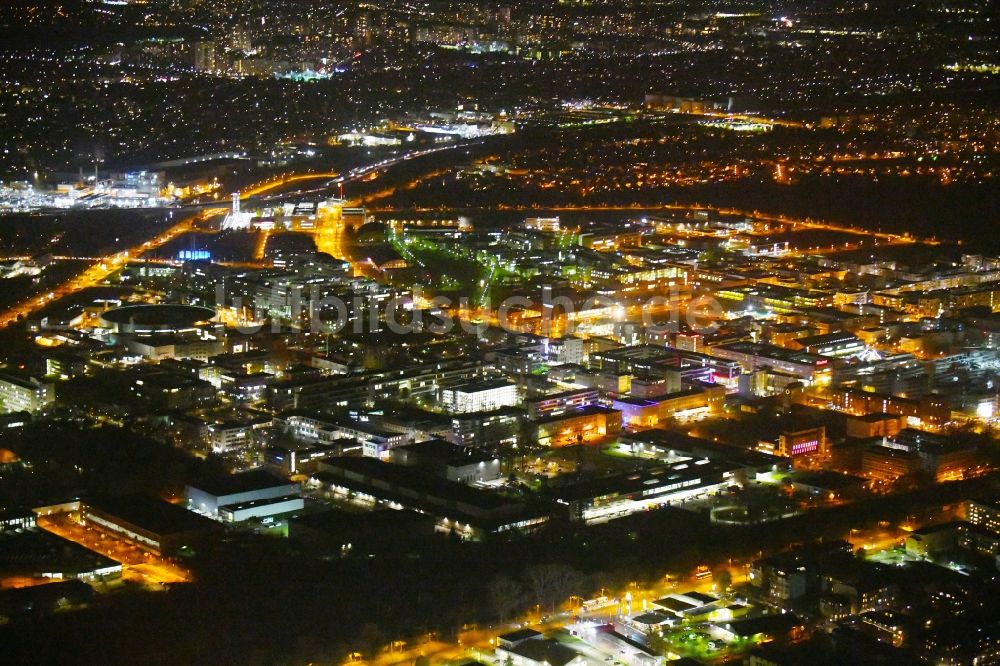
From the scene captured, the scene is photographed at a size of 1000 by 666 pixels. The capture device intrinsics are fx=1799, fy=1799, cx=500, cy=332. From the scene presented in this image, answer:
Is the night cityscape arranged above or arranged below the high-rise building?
below

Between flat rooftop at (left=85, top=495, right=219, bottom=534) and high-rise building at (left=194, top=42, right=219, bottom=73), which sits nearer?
flat rooftop at (left=85, top=495, right=219, bottom=534)

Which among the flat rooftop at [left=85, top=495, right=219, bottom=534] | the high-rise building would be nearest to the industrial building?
the flat rooftop at [left=85, top=495, right=219, bottom=534]

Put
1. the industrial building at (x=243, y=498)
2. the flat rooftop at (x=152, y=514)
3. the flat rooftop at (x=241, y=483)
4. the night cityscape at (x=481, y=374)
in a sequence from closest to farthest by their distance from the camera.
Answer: the night cityscape at (x=481, y=374)
the flat rooftop at (x=152, y=514)
the industrial building at (x=243, y=498)
the flat rooftop at (x=241, y=483)

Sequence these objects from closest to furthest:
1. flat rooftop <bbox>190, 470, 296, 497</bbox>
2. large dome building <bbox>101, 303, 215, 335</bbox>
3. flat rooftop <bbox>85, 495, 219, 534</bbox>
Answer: flat rooftop <bbox>85, 495, 219, 534</bbox> → flat rooftop <bbox>190, 470, 296, 497</bbox> → large dome building <bbox>101, 303, 215, 335</bbox>

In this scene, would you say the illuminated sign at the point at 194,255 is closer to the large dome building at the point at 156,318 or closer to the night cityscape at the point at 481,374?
the night cityscape at the point at 481,374

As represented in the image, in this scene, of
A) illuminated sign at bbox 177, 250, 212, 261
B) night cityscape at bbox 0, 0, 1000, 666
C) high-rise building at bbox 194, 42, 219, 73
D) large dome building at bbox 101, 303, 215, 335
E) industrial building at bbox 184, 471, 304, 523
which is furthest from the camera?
high-rise building at bbox 194, 42, 219, 73

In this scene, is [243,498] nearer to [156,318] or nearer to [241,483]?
[241,483]

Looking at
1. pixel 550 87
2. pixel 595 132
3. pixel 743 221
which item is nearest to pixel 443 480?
pixel 743 221

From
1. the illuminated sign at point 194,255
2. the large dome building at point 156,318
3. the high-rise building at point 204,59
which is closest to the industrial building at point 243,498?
the large dome building at point 156,318

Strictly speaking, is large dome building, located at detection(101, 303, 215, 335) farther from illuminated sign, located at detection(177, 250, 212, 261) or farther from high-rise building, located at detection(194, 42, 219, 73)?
high-rise building, located at detection(194, 42, 219, 73)
